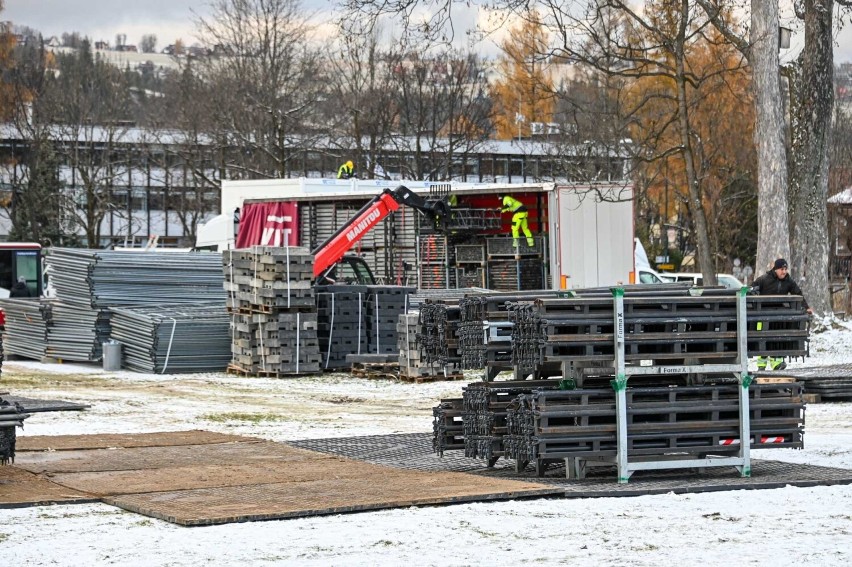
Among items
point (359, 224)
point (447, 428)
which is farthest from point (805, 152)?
point (447, 428)

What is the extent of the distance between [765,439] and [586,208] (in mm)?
17950

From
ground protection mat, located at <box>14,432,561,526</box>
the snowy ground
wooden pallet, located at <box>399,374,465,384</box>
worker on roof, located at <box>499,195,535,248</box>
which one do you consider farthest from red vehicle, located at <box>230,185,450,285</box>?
the snowy ground

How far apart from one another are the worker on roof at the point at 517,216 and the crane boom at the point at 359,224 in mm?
2110

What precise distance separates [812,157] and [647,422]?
1996 centimetres

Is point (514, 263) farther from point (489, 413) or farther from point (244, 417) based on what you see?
point (489, 413)

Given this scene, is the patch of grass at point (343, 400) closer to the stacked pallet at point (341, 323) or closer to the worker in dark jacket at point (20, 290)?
the stacked pallet at point (341, 323)

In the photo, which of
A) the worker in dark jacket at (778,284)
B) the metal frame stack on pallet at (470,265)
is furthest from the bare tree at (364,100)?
the worker in dark jacket at (778,284)

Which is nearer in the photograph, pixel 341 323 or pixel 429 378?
pixel 429 378

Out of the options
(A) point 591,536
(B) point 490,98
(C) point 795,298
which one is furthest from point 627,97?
(A) point 591,536

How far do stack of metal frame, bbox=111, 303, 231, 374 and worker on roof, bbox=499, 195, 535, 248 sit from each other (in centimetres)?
749

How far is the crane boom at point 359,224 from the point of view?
96.0 ft

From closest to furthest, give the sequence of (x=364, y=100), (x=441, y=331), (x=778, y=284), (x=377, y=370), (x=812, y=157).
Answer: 1. (x=441, y=331)
2. (x=778, y=284)
3. (x=377, y=370)
4. (x=812, y=157)
5. (x=364, y=100)

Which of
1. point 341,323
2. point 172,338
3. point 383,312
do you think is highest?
point 383,312

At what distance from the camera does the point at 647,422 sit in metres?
12.1
